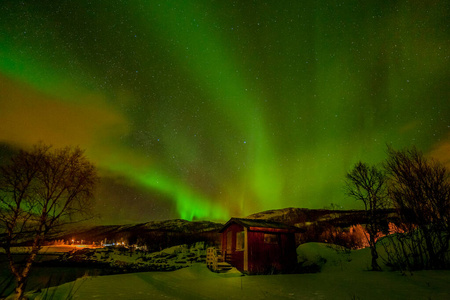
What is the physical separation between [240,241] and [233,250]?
4.41ft

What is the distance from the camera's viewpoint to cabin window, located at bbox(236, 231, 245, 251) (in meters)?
22.3

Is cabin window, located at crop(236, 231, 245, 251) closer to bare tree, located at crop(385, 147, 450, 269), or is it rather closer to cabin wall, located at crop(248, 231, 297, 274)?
cabin wall, located at crop(248, 231, 297, 274)

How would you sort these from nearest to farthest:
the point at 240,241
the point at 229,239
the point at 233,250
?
the point at 240,241 → the point at 233,250 → the point at 229,239

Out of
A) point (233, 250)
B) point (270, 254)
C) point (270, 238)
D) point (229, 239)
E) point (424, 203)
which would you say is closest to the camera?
point (424, 203)

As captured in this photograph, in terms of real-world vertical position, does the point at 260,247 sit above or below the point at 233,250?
above

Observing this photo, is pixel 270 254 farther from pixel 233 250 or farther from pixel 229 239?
pixel 229 239

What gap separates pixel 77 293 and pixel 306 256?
2527 cm

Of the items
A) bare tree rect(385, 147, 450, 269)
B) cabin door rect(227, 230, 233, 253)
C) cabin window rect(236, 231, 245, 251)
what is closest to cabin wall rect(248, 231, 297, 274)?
cabin window rect(236, 231, 245, 251)

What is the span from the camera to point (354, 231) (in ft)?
132

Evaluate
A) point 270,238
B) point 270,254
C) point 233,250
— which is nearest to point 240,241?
point 233,250

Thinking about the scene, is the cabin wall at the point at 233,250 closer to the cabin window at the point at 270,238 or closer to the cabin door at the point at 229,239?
the cabin door at the point at 229,239

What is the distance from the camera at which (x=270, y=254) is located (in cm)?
2169

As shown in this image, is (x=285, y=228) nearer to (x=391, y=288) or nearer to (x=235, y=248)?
(x=235, y=248)

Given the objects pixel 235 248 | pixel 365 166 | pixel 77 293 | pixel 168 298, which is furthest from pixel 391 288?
pixel 235 248
